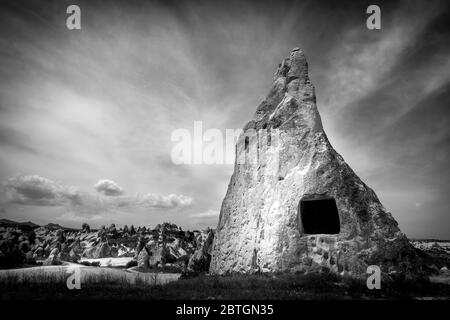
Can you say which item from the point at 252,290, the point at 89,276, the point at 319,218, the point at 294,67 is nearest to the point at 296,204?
the point at 319,218

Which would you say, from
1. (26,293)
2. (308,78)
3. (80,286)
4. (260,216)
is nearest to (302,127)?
(308,78)

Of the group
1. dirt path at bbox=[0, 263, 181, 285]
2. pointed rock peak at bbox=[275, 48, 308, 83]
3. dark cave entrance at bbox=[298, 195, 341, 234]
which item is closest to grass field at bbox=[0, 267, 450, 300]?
dirt path at bbox=[0, 263, 181, 285]

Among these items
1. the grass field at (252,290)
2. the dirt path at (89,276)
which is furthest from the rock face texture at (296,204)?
the dirt path at (89,276)

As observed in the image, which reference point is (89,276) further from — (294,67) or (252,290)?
(294,67)

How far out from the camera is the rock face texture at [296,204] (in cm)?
1334

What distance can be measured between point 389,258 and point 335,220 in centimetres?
501

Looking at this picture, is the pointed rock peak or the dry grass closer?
the dry grass

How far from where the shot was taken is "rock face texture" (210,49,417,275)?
13.3 meters

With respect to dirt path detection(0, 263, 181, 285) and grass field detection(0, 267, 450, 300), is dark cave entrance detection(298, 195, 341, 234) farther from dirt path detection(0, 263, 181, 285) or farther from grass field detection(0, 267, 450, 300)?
dirt path detection(0, 263, 181, 285)

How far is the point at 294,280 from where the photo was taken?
39.4 ft

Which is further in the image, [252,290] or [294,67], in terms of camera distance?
[294,67]

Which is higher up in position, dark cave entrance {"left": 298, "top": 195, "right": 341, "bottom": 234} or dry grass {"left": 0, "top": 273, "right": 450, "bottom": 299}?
dark cave entrance {"left": 298, "top": 195, "right": 341, "bottom": 234}

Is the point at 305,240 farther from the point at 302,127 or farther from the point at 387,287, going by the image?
the point at 302,127

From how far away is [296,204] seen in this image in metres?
15.0
